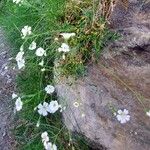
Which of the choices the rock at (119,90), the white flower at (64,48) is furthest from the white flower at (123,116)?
the white flower at (64,48)

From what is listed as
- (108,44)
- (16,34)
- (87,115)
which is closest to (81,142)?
(87,115)

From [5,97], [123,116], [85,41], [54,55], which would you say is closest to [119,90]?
[123,116]

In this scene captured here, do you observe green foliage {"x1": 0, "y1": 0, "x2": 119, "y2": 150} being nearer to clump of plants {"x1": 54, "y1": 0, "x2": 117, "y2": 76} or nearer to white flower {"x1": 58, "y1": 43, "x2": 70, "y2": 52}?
clump of plants {"x1": 54, "y1": 0, "x2": 117, "y2": 76}

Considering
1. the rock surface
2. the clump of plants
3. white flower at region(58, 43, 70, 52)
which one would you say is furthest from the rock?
the rock surface

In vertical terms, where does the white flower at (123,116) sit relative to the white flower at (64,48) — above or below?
below

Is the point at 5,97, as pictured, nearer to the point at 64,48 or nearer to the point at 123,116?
the point at 64,48

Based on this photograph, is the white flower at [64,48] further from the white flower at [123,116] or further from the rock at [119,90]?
the white flower at [123,116]

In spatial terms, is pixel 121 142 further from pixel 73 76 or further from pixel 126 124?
pixel 73 76
